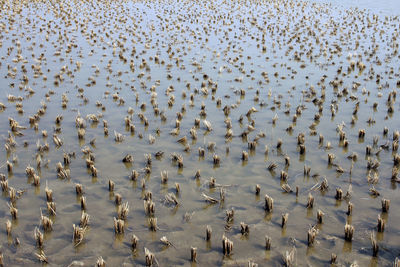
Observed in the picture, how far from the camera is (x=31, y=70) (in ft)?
49.6

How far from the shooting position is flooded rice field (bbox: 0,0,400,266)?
5.78m

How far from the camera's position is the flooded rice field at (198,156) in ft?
19.0

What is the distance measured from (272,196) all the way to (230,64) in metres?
10.6

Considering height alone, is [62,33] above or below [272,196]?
above

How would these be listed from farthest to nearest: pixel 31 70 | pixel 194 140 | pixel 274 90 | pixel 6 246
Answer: pixel 31 70
pixel 274 90
pixel 194 140
pixel 6 246

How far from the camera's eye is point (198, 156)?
28.3 feet

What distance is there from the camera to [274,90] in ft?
44.1

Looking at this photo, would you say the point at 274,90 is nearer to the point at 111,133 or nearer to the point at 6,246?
the point at 111,133

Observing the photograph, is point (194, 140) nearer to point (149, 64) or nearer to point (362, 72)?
point (149, 64)

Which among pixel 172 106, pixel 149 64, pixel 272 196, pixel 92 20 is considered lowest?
pixel 272 196

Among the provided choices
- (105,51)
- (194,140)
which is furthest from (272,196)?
(105,51)

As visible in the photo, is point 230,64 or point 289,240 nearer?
point 289,240

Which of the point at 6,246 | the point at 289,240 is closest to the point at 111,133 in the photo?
the point at 6,246

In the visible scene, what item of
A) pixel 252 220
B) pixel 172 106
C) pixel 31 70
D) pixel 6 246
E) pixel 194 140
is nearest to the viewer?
pixel 6 246
